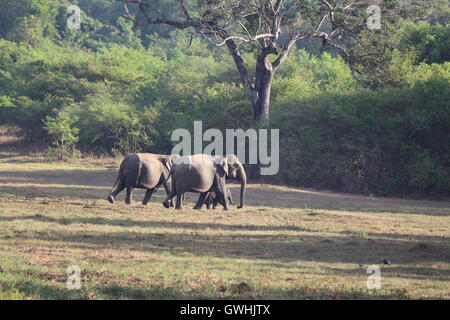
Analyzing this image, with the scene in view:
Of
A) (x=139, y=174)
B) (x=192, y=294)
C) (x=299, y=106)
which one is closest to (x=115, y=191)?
(x=139, y=174)

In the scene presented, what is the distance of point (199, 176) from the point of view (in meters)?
21.1

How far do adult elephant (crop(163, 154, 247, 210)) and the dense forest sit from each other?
1094cm

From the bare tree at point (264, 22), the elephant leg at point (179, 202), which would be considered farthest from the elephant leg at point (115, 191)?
the bare tree at point (264, 22)

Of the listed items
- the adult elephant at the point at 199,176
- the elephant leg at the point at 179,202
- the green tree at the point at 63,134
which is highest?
the green tree at the point at 63,134

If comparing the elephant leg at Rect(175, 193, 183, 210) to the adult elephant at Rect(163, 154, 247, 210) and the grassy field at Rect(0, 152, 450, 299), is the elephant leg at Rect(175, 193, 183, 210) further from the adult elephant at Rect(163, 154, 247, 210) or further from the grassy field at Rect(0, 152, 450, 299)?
the grassy field at Rect(0, 152, 450, 299)

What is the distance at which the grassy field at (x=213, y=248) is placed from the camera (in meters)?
10.6

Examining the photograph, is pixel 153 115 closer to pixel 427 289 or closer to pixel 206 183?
pixel 206 183

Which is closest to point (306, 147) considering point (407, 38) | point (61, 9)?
point (407, 38)

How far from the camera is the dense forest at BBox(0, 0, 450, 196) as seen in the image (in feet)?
102

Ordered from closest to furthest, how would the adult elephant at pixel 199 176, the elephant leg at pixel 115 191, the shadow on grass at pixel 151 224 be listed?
the shadow on grass at pixel 151 224 < the adult elephant at pixel 199 176 < the elephant leg at pixel 115 191

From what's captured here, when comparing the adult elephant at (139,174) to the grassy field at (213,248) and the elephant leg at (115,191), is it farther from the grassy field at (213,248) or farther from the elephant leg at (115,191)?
the grassy field at (213,248)

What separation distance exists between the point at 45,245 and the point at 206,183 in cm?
785

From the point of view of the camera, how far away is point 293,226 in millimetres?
18453

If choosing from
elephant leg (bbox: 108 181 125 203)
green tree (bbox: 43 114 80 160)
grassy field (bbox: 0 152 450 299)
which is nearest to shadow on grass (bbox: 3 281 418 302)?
grassy field (bbox: 0 152 450 299)
